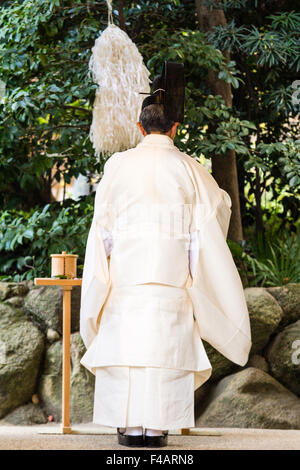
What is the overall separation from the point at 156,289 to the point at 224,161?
252cm

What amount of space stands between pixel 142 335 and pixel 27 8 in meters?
2.70

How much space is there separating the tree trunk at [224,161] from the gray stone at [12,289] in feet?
5.68

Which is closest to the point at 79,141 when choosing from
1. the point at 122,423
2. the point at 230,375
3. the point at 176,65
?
the point at 176,65

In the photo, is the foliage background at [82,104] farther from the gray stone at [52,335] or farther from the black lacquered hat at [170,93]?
the black lacquered hat at [170,93]

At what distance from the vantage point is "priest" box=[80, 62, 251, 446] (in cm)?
325

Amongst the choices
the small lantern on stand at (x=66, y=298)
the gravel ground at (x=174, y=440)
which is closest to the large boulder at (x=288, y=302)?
the gravel ground at (x=174, y=440)

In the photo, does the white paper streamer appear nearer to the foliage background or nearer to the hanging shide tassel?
the hanging shide tassel

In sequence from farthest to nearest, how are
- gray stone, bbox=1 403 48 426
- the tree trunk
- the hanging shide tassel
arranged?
the tree trunk, gray stone, bbox=1 403 48 426, the hanging shide tassel

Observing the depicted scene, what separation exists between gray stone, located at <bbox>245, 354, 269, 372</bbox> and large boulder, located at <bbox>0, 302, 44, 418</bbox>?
1.48 metres

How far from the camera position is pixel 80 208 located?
5461 mm

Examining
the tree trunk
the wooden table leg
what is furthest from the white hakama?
the tree trunk

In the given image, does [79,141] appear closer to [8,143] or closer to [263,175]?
[8,143]

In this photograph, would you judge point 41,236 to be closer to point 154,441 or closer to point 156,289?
point 156,289

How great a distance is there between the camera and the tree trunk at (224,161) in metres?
5.59
